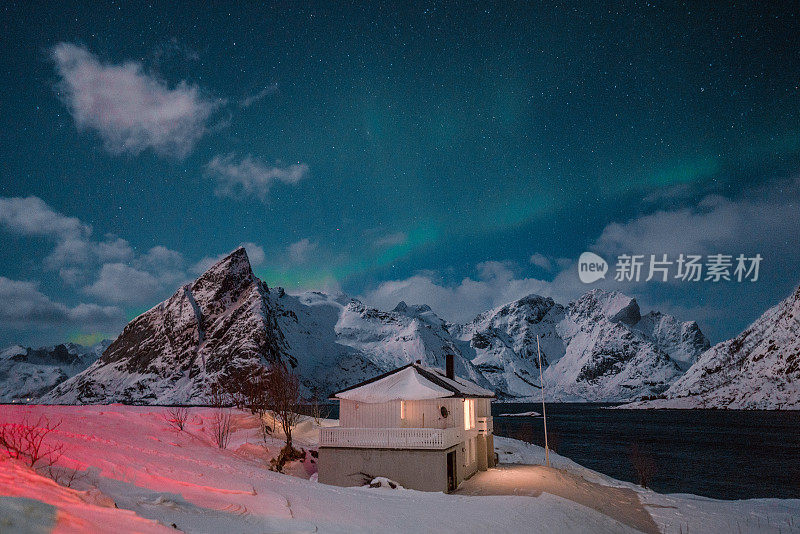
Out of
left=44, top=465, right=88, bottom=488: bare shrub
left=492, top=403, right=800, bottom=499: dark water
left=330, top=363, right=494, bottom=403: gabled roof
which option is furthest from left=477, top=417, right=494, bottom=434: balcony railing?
left=44, top=465, right=88, bottom=488: bare shrub

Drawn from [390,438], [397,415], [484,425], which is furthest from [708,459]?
[390,438]

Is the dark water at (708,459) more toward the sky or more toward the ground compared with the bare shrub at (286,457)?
more toward the ground

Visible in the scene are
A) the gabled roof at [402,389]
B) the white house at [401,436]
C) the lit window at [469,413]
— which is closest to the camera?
the white house at [401,436]

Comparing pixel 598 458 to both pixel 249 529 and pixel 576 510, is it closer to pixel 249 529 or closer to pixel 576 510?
pixel 576 510

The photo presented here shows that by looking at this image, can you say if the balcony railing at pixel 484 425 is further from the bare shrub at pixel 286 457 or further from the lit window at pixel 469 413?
the bare shrub at pixel 286 457

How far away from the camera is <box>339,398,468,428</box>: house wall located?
28.5 m

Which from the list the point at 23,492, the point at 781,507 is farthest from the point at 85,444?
the point at 781,507

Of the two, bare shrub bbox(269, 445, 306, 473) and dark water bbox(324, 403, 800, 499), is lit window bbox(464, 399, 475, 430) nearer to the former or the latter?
bare shrub bbox(269, 445, 306, 473)

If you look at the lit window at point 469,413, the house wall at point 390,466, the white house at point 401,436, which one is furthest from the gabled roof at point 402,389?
the house wall at point 390,466

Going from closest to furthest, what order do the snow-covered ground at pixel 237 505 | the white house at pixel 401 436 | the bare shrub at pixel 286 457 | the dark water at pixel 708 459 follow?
the snow-covered ground at pixel 237 505 < the white house at pixel 401 436 < the bare shrub at pixel 286 457 < the dark water at pixel 708 459

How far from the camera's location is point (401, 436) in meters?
26.6

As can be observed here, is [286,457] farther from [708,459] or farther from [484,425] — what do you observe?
[708,459]

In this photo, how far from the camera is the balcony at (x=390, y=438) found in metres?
26.0

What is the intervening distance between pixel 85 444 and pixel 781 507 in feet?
115
